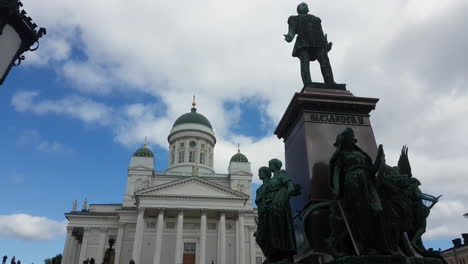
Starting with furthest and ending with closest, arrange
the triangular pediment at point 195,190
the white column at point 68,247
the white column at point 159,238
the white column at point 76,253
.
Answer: the white column at point 76,253 → the white column at point 68,247 → the triangular pediment at point 195,190 → the white column at point 159,238

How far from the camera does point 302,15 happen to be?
7.13 m

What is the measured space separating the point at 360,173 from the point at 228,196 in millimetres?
45582

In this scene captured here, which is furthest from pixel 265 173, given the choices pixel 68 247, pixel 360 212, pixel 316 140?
pixel 68 247

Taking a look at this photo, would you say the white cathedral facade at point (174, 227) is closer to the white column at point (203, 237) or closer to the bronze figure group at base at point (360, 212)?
the white column at point (203, 237)

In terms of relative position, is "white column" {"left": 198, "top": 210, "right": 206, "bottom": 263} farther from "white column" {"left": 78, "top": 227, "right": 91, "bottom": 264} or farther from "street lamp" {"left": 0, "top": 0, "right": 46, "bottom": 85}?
"street lamp" {"left": 0, "top": 0, "right": 46, "bottom": 85}

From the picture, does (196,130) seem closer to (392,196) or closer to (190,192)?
(190,192)

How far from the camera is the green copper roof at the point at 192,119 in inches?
2608

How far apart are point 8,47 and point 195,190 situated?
46805 millimetres

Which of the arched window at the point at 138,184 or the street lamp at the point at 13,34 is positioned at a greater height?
the arched window at the point at 138,184

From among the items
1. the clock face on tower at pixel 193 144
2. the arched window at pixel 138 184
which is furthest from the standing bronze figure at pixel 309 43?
the clock face on tower at pixel 193 144

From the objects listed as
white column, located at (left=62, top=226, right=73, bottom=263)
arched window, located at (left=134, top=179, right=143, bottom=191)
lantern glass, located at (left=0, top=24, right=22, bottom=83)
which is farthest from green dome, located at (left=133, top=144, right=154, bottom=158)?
lantern glass, located at (left=0, top=24, right=22, bottom=83)

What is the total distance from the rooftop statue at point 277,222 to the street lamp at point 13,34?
3358mm

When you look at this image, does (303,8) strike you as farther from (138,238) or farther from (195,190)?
(138,238)

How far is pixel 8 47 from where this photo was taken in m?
3.20
